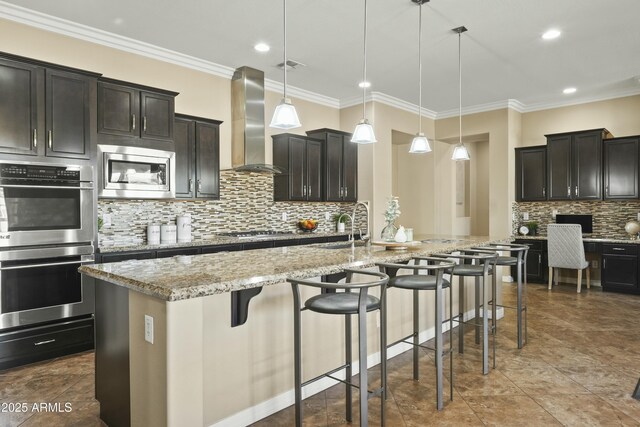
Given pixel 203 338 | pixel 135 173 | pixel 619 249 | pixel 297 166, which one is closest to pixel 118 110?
pixel 135 173

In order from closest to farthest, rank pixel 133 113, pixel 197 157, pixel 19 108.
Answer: pixel 19 108, pixel 133 113, pixel 197 157

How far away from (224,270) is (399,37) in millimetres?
3430

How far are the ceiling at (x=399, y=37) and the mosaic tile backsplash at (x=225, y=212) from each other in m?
1.56

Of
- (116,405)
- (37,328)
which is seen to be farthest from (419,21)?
(37,328)

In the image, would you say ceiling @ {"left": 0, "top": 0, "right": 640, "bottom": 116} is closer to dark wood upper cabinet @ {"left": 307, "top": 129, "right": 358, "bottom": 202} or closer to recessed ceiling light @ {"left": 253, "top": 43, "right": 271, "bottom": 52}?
recessed ceiling light @ {"left": 253, "top": 43, "right": 271, "bottom": 52}

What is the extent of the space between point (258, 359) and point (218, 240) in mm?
2403

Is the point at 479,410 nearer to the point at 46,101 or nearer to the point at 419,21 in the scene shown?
the point at 419,21

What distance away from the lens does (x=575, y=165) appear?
6.67 metres

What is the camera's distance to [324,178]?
6383 mm

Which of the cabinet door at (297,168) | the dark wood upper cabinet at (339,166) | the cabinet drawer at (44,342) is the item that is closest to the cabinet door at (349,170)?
the dark wood upper cabinet at (339,166)

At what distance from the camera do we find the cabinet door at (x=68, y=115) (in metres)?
3.51

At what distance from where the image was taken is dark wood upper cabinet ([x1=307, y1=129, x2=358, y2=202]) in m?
6.38

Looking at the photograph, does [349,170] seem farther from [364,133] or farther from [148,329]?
[148,329]

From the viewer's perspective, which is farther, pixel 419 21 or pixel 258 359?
pixel 419 21
